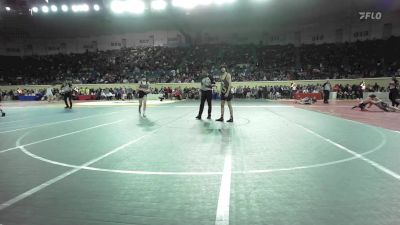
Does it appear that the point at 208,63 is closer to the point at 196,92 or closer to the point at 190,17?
the point at 190,17

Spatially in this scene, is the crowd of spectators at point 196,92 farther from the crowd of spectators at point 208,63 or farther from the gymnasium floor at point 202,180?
the gymnasium floor at point 202,180

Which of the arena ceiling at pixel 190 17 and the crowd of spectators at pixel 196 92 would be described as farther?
the crowd of spectators at pixel 196 92

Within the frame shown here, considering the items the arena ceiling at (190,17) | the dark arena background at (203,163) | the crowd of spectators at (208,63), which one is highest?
the arena ceiling at (190,17)

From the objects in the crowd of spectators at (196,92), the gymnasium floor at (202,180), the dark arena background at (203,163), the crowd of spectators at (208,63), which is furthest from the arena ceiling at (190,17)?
the gymnasium floor at (202,180)

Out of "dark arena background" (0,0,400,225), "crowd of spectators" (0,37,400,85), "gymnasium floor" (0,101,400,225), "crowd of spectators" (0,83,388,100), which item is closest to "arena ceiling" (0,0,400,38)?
"dark arena background" (0,0,400,225)

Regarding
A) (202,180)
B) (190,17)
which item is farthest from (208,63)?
(202,180)

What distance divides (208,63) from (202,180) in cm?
3655

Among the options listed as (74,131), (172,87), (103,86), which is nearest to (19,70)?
(103,86)

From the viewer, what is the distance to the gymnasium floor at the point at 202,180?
375 centimetres

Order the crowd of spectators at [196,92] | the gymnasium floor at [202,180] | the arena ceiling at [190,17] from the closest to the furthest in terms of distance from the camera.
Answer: the gymnasium floor at [202,180] < the arena ceiling at [190,17] < the crowd of spectators at [196,92]

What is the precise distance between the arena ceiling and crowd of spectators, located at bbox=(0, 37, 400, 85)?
2913 millimetres

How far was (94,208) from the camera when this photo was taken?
13.1ft

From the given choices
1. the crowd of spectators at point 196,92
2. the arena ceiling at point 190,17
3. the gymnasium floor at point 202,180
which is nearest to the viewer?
the gymnasium floor at point 202,180

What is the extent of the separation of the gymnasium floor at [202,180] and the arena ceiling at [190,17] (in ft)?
67.4
